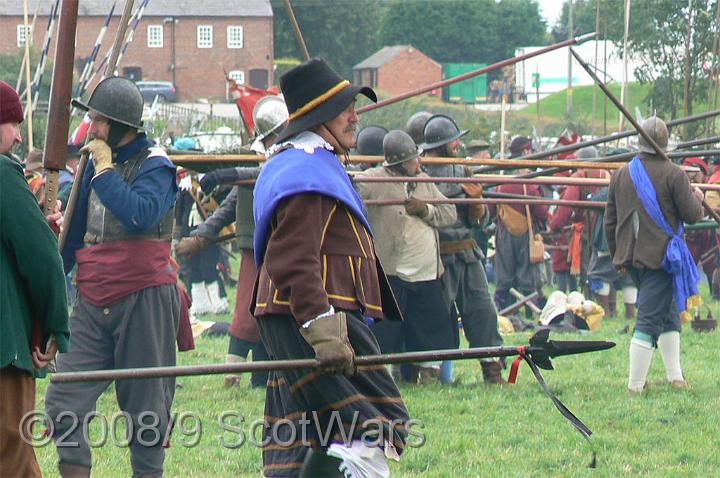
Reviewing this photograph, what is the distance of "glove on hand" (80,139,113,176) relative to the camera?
608 centimetres

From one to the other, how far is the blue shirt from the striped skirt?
1.14m

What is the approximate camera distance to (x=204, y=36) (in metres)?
67.3

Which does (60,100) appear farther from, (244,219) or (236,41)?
(236,41)

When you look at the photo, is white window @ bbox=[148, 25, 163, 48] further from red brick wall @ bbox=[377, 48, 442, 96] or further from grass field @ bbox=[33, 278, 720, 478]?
grass field @ bbox=[33, 278, 720, 478]

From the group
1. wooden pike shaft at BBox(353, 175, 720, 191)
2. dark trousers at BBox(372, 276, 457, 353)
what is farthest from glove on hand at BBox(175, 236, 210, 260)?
dark trousers at BBox(372, 276, 457, 353)

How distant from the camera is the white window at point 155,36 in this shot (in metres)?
65.4

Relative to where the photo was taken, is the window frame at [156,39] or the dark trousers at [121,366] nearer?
the dark trousers at [121,366]

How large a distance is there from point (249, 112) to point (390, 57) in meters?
54.7

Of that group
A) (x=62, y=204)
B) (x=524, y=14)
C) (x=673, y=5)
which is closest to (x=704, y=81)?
(x=673, y=5)

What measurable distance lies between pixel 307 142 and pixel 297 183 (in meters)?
0.27

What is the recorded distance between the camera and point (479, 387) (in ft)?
30.8

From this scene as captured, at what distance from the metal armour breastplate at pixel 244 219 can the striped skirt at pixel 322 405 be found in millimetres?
3809

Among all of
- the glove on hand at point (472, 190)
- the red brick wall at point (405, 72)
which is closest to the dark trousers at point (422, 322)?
the glove on hand at point (472, 190)

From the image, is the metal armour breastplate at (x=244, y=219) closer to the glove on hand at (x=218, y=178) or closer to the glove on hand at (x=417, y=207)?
the glove on hand at (x=218, y=178)
